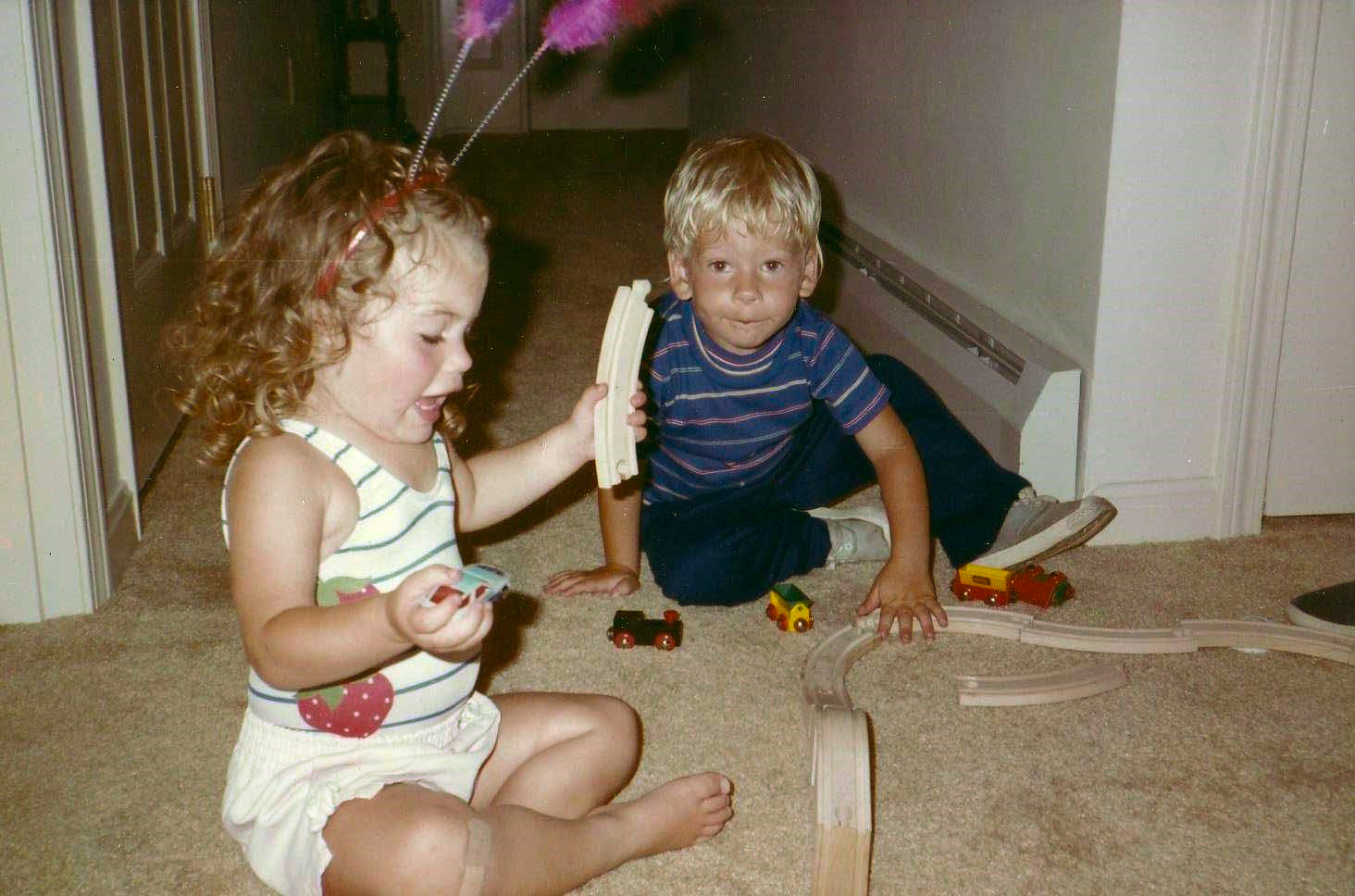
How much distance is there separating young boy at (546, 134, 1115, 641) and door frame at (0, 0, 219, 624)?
53 centimetres

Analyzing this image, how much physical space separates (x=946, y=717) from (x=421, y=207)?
681mm

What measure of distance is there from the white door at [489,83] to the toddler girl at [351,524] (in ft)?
15.2

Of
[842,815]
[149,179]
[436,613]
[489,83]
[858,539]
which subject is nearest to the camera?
[436,613]

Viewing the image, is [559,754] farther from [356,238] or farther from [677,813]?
[356,238]

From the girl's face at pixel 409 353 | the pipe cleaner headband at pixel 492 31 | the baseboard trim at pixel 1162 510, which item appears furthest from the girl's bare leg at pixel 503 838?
the baseboard trim at pixel 1162 510

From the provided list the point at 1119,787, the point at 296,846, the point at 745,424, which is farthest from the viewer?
the point at 745,424

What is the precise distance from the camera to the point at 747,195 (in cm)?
131

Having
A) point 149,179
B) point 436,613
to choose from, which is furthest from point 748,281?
point 149,179

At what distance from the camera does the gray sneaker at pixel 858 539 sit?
1533 millimetres

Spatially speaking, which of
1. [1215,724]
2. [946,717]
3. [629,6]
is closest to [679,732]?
[946,717]

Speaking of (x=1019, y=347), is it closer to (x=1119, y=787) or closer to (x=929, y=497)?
(x=929, y=497)

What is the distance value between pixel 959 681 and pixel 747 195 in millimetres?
553

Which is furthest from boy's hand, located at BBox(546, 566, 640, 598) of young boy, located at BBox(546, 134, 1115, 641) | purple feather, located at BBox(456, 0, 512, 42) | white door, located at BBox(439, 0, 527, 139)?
white door, located at BBox(439, 0, 527, 139)

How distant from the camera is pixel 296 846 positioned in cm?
88
